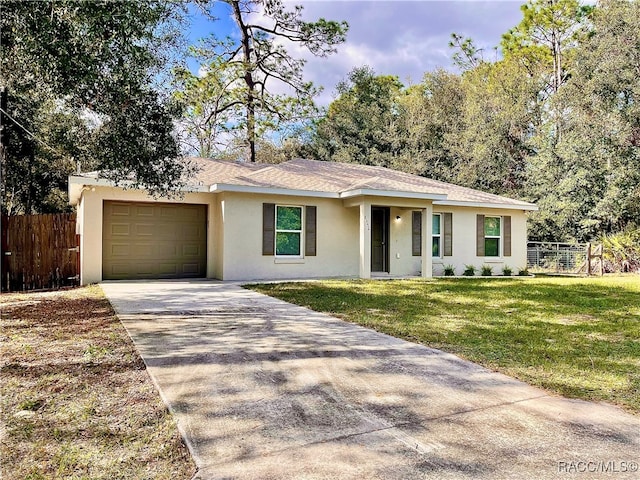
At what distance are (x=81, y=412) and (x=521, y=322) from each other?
17.9 ft

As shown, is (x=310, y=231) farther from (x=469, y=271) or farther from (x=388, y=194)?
(x=469, y=271)

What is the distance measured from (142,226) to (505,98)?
20.3m

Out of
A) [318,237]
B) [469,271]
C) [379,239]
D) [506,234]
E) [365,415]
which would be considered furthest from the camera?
[506,234]

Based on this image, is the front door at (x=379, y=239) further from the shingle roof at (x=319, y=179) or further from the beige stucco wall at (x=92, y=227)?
the beige stucco wall at (x=92, y=227)

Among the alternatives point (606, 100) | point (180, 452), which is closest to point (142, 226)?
point (180, 452)

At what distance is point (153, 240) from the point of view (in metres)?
11.8

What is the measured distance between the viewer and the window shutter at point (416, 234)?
45.3ft

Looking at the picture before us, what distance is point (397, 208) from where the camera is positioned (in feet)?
44.7

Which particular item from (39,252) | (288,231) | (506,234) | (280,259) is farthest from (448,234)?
(39,252)

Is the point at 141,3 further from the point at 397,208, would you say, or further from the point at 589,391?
the point at 397,208

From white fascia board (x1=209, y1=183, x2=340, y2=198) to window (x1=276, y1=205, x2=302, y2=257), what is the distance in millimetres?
524

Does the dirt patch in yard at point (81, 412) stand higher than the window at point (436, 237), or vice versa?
the window at point (436, 237)

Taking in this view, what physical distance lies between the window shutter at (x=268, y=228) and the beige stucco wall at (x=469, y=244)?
17.5 feet

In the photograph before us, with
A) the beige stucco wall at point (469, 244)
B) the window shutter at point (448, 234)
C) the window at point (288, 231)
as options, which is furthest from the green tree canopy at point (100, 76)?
the beige stucco wall at point (469, 244)
